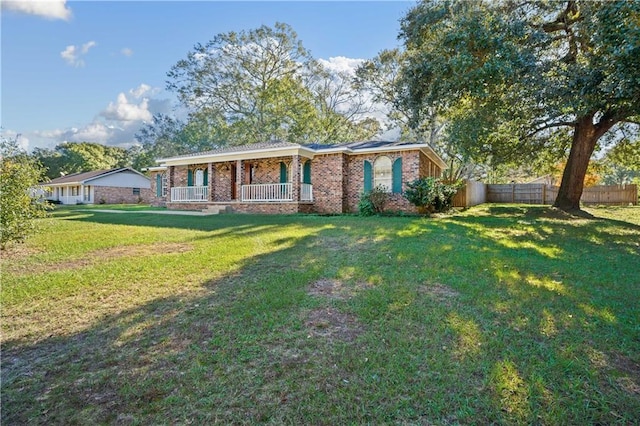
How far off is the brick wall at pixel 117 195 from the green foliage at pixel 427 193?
27.0 meters

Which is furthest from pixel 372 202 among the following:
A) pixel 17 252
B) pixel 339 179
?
pixel 17 252

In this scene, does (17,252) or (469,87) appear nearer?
(17,252)

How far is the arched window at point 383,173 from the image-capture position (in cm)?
1466

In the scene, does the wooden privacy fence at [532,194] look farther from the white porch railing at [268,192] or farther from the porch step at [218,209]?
the porch step at [218,209]

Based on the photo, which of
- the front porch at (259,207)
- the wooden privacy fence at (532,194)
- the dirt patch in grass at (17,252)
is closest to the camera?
the dirt patch in grass at (17,252)

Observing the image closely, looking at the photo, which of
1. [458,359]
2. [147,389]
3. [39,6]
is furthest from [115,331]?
[39,6]

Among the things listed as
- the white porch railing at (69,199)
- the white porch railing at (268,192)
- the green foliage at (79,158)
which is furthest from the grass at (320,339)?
the green foliage at (79,158)

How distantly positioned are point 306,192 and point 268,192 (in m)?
1.96

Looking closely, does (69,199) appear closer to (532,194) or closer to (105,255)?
(105,255)

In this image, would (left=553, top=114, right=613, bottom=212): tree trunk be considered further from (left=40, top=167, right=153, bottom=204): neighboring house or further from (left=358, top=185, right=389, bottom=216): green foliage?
(left=40, top=167, right=153, bottom=204): neighboring house

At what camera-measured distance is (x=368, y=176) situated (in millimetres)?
14992

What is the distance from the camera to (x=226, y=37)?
27.2 m

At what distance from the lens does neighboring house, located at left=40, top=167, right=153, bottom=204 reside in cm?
3253

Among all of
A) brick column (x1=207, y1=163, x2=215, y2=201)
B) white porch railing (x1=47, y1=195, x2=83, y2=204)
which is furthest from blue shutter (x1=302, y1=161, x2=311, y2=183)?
white porch railing (x1=47, y1=195, x2=83, y2=204)
